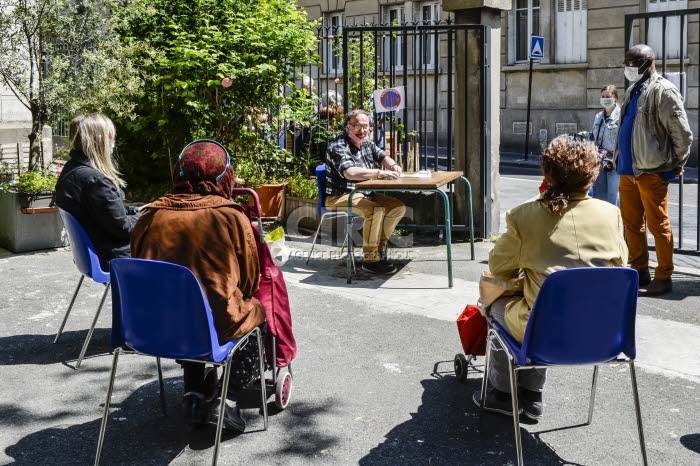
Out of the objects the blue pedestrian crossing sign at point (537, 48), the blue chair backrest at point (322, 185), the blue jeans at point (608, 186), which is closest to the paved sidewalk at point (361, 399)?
the blue chair backrest at point (322, 185)

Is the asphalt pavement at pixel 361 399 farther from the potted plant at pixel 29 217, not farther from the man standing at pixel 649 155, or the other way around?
the potted plant at pixel 29 217

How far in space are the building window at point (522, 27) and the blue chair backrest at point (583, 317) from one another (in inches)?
775

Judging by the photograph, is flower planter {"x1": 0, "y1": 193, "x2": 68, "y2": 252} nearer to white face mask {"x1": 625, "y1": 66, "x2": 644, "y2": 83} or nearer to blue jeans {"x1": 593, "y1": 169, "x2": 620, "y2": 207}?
white face mask {"x1": 625, "y1": 66, "x2": 644, "y2": 83}

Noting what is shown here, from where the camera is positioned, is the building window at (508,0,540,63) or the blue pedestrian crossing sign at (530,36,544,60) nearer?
the blue pedestrian crossing sign at (530,36,544,60)

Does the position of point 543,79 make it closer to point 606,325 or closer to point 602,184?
point 602,184

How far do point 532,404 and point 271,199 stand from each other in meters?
6.32

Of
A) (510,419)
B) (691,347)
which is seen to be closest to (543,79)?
(691,347)

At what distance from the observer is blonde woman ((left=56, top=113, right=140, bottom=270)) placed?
5.52 m

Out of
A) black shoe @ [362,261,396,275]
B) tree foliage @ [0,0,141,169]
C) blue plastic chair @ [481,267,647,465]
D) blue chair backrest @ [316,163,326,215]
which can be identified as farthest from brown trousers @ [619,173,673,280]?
tree foliage @ [0,0,141,169]

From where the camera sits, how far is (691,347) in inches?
224

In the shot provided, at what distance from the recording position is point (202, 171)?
407 centimetres

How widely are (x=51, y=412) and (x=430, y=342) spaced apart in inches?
97.5

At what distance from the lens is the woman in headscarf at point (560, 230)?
3.89m

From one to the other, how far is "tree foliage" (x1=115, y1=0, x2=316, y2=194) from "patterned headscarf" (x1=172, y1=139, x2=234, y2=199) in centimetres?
590
